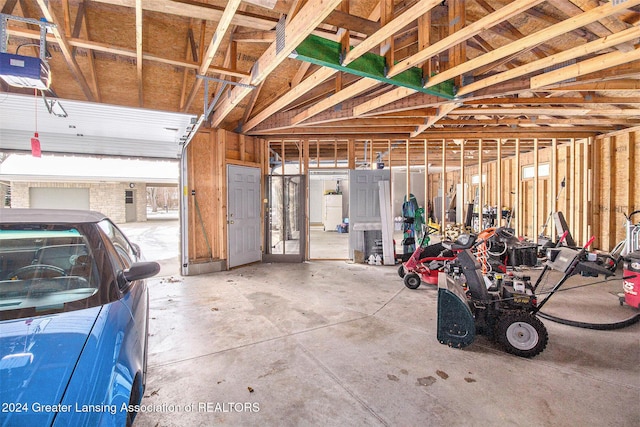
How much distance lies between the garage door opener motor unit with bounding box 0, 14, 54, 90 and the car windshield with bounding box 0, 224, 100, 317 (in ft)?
5.01

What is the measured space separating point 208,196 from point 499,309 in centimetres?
524

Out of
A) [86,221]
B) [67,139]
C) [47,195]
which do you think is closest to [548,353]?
[86,221]

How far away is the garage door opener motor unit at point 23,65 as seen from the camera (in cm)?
241

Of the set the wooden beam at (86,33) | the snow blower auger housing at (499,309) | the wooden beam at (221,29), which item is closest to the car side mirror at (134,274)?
the wooden beam at (221,29)

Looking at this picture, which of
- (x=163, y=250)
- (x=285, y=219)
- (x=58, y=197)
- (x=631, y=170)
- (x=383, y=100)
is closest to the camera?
(x=383, y=100)

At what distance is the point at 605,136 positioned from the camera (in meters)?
6.71

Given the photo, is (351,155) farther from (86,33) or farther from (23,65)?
(23,65)

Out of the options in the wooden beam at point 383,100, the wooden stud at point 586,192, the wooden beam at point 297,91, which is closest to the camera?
the wooden beam at point 297,91

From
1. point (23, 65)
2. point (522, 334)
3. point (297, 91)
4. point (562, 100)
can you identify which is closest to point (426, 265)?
point (522, 334)

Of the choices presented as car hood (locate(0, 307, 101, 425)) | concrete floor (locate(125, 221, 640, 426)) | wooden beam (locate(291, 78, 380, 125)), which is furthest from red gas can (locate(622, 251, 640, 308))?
car hood (locate(0, 307, 101, 425))

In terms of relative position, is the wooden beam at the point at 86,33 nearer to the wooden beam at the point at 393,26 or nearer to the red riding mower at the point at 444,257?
the wooden beam at the point at 393,26

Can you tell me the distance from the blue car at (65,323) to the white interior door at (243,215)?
13.8 feet

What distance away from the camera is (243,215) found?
21.4ft

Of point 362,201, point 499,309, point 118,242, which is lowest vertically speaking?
point 499,309
